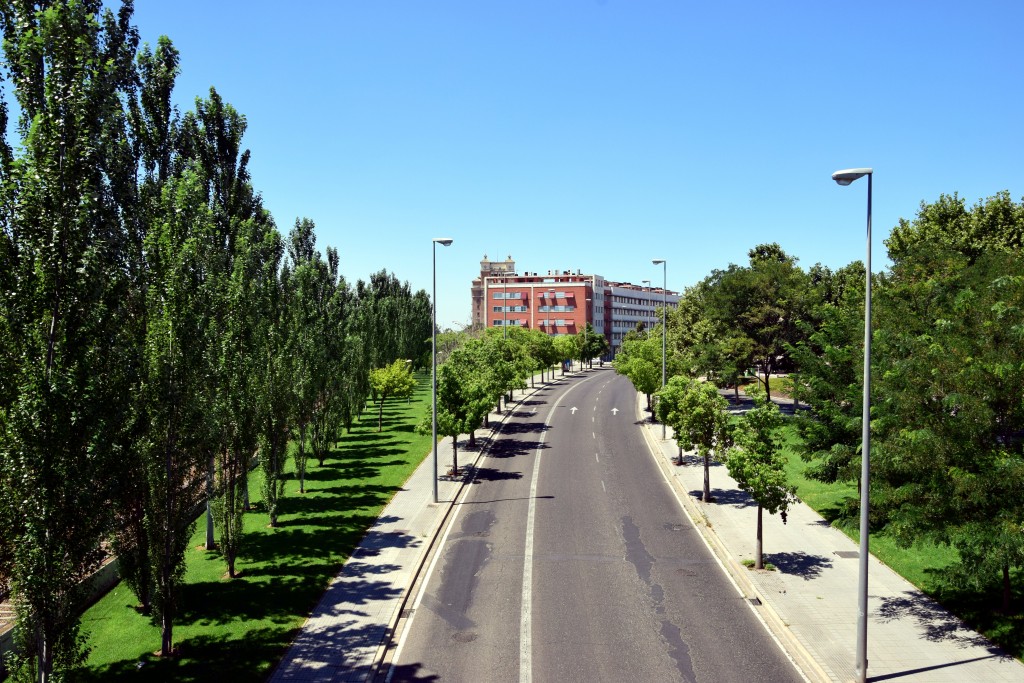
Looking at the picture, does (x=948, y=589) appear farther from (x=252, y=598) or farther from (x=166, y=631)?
(x=166, y=631)

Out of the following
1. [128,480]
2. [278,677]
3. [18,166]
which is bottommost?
[278,677]

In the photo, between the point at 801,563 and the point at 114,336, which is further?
the point at 801,563

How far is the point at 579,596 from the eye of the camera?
17266 millimetres

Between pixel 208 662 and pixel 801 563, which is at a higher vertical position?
pixel 801 563

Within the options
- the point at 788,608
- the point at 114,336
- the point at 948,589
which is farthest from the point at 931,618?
the point at 114,336

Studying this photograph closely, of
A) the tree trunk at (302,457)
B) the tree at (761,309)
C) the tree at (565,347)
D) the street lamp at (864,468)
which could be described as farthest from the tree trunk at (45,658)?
the tree at (565,347)

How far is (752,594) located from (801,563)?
10.9ft

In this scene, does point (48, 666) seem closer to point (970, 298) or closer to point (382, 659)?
point (382, 659)

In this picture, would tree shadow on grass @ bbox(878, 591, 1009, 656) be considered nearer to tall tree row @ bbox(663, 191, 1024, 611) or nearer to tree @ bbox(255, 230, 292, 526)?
tall tree row @ bbox(663, 191, 1024, 611)

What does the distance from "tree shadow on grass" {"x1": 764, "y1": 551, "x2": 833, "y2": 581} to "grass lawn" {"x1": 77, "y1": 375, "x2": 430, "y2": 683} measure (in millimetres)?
13625

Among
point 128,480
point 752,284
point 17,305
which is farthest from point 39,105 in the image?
point 752,284

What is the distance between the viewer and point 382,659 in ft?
46.4

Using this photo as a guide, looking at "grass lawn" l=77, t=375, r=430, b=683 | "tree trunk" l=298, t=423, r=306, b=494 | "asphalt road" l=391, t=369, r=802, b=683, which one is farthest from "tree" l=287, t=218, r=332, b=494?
"asphalt road" l=391, t=369, r=802, b=683

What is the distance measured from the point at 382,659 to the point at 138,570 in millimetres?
6776
